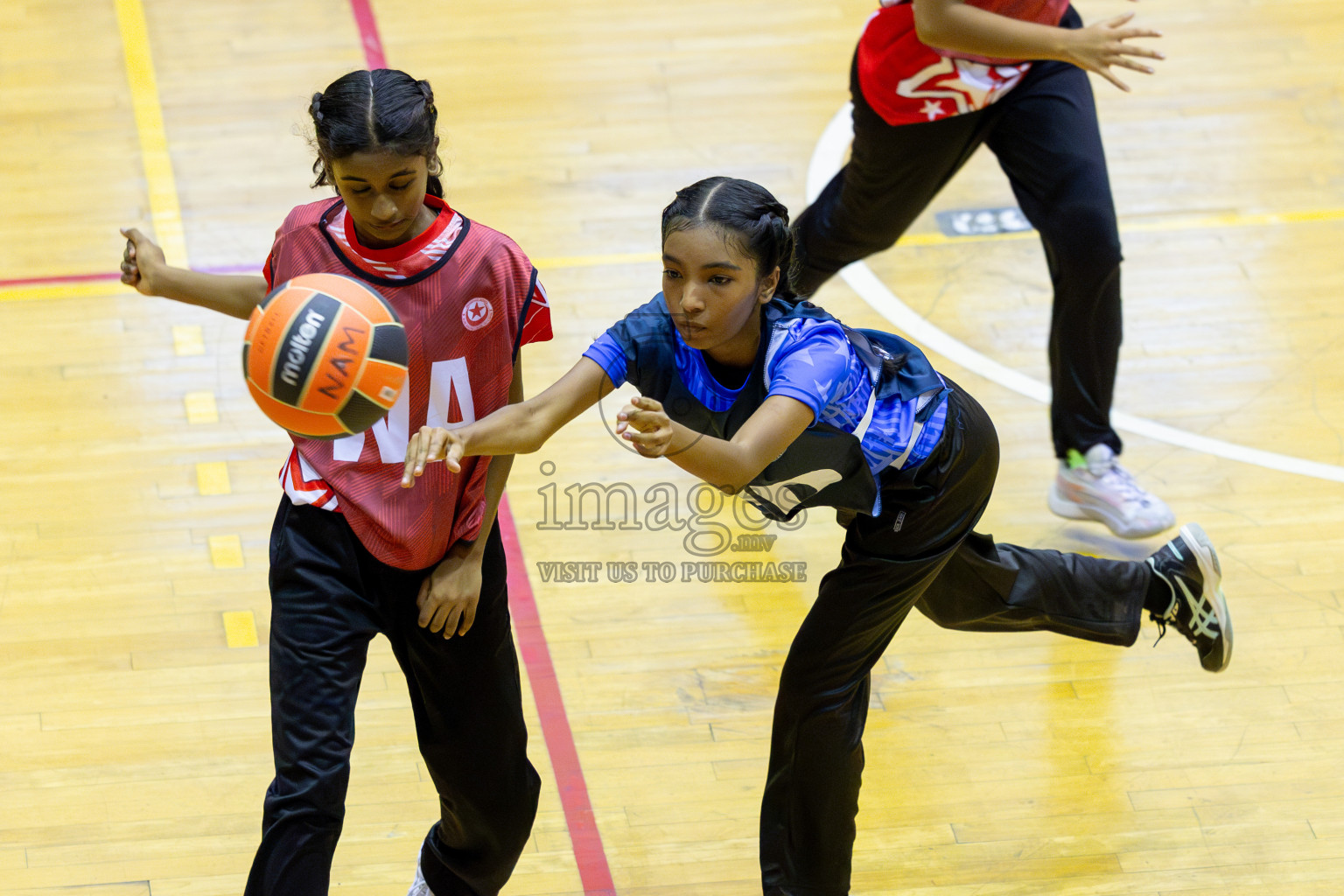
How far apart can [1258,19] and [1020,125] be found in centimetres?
347

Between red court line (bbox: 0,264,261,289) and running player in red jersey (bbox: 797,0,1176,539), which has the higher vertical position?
running player in red jersey (bbox: 797,0,1176,539)

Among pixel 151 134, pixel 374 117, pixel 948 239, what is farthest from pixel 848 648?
pixel 151 134

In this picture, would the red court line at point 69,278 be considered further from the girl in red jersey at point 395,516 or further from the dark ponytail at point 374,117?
the dark ponytail at point 374,117

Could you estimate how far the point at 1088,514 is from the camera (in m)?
4.25

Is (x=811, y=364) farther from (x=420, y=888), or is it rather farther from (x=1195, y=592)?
(x=1195, y=592)

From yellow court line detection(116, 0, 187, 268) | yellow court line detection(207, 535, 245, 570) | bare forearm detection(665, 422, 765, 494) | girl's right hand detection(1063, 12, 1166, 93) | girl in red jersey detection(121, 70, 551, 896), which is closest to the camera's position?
bare forearm detection(665, 422, 765, 494)

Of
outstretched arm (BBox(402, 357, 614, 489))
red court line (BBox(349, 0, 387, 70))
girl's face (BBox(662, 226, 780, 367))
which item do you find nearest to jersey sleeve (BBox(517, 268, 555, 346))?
outstretched arm (BBox(402, 357, 614, 489))

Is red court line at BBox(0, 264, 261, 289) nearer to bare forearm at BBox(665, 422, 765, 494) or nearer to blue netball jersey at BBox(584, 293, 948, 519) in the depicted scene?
blue netball jersey at BBox(584, 293, 948, 519)

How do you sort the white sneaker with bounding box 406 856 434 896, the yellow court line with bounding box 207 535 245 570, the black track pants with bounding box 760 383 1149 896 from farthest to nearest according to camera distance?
the yellow court line with bounding box 207 535 245 570, the white sneaker with bounding box 406 856 434 896, the black track pants with bounding box 760 383 1149 896

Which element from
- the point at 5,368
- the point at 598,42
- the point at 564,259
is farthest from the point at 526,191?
the point at 5,368

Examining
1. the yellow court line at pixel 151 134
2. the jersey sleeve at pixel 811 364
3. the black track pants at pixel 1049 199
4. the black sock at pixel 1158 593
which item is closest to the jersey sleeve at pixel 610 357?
the jersey sleeve at pixel 811 364

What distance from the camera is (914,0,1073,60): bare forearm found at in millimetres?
3627

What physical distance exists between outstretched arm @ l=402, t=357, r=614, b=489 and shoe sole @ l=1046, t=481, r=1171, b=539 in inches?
81.3

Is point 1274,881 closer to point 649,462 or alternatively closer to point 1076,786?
point 1076,786
